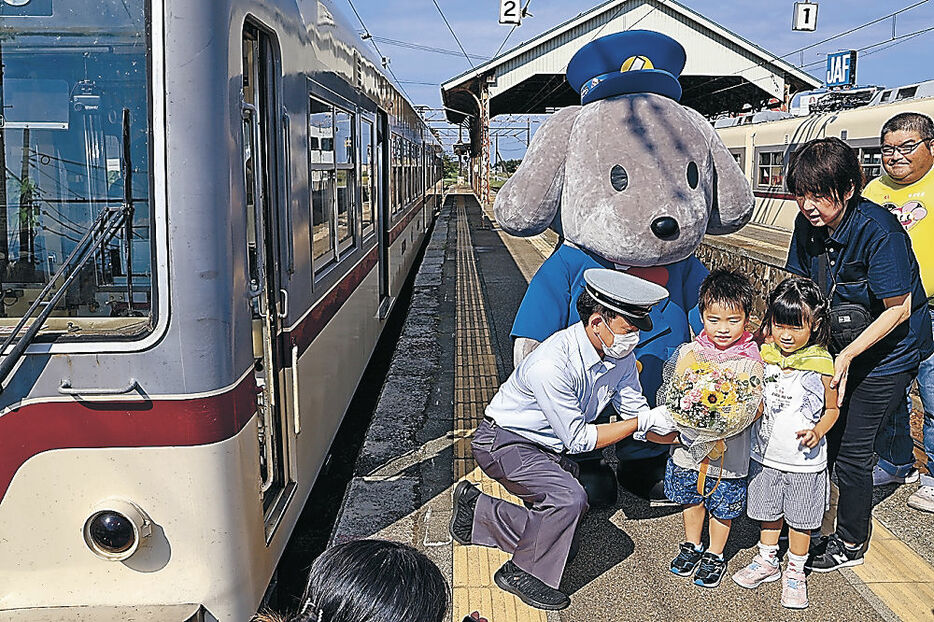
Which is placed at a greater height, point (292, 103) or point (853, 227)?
point (292, 103)

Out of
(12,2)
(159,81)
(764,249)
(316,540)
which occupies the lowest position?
(316,540)

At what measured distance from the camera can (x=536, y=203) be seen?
4.23 m

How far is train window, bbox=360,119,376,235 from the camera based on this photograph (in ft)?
20.7

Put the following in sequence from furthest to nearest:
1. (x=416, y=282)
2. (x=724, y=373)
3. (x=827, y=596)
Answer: (x=416, y=282) < (x=827, y=596) < (x=724, y=373)

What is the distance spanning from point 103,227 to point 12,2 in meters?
0.73

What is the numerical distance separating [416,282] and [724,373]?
10.2 metres

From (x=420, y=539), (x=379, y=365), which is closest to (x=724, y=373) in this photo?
(x=420, y=539)

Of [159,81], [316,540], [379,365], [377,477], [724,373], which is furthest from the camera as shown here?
[379,365]

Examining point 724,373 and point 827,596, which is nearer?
point 724,373

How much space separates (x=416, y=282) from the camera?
1328 centimetres

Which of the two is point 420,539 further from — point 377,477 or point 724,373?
point 724,373

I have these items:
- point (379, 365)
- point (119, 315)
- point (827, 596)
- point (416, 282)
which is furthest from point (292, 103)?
point (416, 282)

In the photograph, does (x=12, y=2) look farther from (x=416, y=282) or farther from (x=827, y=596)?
(x=416, y=282)

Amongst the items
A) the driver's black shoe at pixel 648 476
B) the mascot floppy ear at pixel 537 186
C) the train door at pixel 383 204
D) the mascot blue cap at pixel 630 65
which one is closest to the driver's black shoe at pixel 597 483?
the driver's black shoe at pixel 648 476
